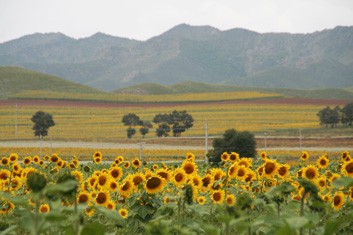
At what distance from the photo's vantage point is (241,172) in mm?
5828

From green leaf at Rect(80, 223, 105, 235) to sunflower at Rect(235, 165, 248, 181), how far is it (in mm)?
2990

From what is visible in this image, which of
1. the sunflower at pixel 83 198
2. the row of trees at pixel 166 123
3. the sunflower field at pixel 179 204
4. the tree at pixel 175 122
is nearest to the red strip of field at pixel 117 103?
the row of trees at pixel 166 123

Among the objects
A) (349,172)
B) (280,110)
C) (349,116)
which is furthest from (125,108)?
(349,172)

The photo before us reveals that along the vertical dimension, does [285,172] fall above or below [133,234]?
above

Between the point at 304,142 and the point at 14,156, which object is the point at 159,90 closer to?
the point at 304,142

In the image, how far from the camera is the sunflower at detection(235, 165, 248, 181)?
5.75 meters

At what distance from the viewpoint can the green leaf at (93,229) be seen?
288cm

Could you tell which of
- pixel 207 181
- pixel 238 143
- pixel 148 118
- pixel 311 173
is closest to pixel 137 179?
pixel 207 181

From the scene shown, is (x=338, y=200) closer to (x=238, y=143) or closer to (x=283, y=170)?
(x=283, y=170)

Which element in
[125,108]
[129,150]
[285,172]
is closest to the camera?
[285,172]

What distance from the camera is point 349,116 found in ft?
147

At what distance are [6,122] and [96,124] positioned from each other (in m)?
7.69

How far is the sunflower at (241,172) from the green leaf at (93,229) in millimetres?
2990

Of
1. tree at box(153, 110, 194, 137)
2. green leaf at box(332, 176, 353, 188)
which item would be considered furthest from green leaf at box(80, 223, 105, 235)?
tree at box(153, 110, 194, 137)
